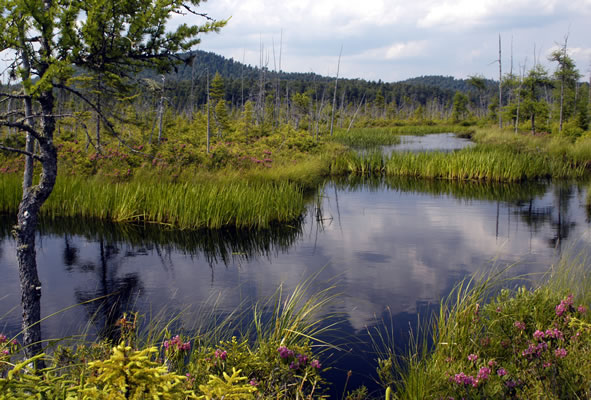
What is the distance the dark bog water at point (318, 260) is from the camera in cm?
592

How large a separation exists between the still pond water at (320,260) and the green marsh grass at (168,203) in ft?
1.19

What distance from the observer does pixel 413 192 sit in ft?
53.1

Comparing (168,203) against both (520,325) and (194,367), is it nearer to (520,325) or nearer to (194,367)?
(194,367)

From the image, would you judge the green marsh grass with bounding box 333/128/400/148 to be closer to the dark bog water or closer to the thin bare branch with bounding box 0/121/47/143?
the dark bog water

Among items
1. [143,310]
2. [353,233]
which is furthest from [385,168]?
[143,310]

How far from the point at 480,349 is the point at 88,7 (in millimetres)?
4125

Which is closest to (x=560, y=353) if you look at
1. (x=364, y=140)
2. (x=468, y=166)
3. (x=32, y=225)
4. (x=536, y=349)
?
(x=536, y=349)

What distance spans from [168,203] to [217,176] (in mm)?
2422

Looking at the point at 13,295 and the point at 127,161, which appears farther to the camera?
the point at 127,161

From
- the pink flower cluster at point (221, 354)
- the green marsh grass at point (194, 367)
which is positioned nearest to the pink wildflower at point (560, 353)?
the green marsh grass at point (194, 367)

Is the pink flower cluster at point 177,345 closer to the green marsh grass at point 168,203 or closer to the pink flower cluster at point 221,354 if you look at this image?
the pink flower cluster at point 221,354

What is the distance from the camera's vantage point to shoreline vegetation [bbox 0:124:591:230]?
1016 centimetres

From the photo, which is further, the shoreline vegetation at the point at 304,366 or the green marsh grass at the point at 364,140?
the green marsh grass at the point at 364,140

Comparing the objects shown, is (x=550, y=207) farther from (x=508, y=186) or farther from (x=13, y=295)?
(x=13, y=295)
